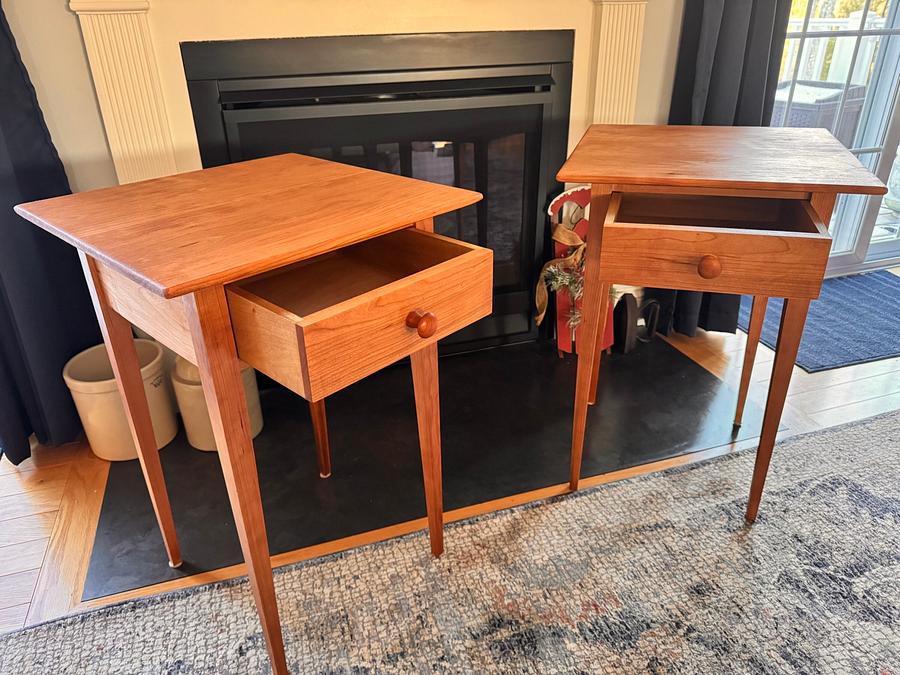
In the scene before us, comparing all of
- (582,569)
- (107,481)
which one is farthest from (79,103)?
(582,569)

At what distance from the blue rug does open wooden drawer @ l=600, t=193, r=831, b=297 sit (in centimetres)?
98

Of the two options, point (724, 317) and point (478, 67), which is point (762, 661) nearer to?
point (724, 317)

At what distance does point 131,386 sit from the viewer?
1178 millimetres

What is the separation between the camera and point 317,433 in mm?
1508

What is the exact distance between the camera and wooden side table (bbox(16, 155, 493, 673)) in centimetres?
86

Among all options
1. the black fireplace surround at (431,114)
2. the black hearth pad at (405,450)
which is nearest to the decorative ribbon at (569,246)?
the black fireplace surround at (431,114)

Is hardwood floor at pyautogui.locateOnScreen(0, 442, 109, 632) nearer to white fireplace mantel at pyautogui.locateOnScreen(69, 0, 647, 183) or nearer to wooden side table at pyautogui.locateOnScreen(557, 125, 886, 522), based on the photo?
white fireplace mantel at pyautogui.locateOnScreen(69, 0, 647, 183)

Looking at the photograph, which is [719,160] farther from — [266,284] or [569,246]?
[266,284]

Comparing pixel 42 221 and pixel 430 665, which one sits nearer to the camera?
pixel 42 221

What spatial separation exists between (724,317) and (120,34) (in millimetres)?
1849

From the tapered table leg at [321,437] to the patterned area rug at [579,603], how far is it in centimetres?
27

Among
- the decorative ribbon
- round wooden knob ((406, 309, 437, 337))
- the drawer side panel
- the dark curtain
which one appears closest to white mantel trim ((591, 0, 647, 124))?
the dark curtain

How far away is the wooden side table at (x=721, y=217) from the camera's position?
114 cm

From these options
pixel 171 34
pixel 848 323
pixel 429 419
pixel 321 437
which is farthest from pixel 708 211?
pixel 171 34
